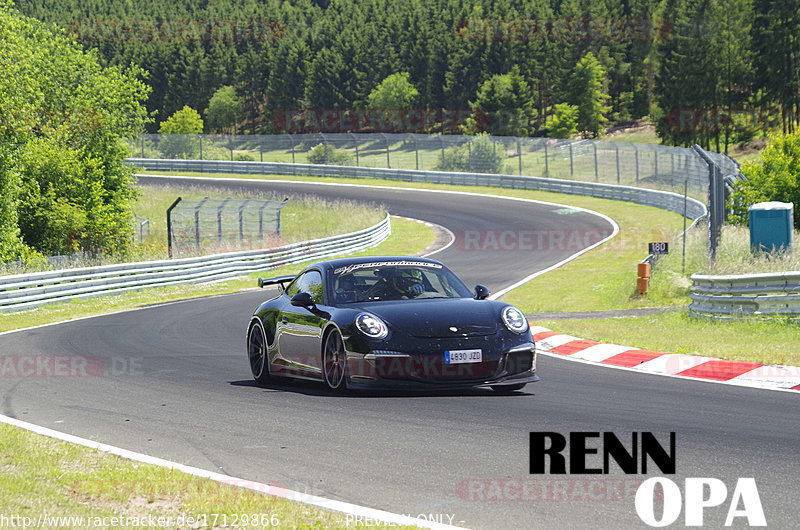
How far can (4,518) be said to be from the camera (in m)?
5.43

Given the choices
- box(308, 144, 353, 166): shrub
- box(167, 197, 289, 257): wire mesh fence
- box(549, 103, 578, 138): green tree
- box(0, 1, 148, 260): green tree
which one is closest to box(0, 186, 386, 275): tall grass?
box(167, 197, 289, 257): wire mesh fence

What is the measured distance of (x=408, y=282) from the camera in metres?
10.5

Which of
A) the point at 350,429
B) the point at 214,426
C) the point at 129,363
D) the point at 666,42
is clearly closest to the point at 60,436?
the point at 214,426

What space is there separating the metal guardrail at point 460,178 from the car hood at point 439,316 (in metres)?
29.1

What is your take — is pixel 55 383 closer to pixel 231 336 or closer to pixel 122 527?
pixel 231 336

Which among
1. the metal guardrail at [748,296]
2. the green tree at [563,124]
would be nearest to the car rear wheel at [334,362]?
the metal guardrail at [748,296]

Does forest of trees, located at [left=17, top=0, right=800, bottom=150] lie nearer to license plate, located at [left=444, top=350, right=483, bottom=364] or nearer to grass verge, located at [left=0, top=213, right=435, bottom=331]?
grass verge, located at [left=0, top=213, right=435, bottom=331]

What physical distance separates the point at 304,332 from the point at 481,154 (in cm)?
5688

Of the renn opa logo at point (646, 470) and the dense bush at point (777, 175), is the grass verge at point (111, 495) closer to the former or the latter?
the renn opa logo at point (646, 470)

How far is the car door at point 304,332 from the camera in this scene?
10141 mm

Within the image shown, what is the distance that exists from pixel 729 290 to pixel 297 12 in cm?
15760

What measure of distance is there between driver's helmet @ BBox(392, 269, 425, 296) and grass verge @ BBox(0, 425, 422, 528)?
3.95m

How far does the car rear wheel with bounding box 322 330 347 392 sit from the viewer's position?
958 cm

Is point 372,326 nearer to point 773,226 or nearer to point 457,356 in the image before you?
point 457,356
